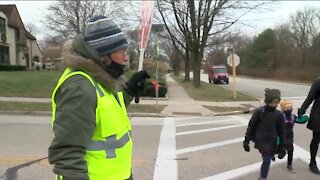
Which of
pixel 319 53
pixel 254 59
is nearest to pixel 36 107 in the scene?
pixel 319 53

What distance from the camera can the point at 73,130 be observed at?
6.52 ft

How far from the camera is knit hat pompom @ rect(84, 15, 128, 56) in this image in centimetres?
220

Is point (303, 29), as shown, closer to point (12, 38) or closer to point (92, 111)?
point (12, 38)

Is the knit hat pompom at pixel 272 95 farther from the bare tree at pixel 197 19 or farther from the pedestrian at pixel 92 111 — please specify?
the bare tree at pixel 197 19

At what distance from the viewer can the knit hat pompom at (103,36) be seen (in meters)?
2.20

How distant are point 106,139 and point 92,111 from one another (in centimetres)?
20

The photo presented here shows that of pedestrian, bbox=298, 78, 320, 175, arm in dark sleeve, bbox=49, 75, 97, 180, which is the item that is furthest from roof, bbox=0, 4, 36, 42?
arm in dark sleeve, bbox=49, 75, 97, 180

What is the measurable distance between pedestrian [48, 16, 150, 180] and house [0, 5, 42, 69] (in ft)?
139

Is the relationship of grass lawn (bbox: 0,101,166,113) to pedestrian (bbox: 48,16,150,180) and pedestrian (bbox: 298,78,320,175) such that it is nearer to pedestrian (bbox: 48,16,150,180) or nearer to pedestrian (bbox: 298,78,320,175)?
pedestrian (bbox: 298,78,320,175)

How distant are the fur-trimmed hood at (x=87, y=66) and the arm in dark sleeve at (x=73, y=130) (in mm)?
126

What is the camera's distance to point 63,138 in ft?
6.53

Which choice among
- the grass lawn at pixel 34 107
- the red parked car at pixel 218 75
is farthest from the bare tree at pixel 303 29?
the grass lawn at pixel 34 107

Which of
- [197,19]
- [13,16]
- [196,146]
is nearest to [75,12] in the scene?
[13,16]

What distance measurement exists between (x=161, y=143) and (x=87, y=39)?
6483mm
